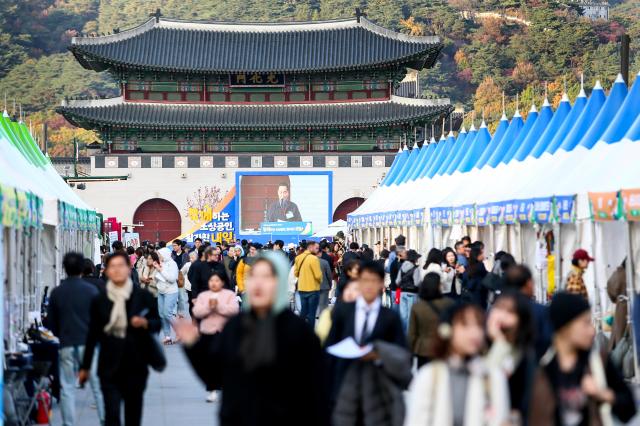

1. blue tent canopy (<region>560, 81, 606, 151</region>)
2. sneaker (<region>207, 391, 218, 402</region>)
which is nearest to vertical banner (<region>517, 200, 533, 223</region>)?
blue tent canopy (<region>560, 81, 606, 151</region>)

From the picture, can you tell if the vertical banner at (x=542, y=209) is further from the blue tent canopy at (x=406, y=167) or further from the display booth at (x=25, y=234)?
the blue tent canopy at (x=406, y=167)

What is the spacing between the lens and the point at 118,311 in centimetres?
973

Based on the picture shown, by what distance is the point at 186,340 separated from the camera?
22.4ft

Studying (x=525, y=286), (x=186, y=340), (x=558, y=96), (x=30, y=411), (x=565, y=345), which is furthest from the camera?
(x=558, y=96)

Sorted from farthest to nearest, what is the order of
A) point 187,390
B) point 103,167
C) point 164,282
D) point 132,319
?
point 103,167 → point 164,282 → point 187,390 → point 132,319

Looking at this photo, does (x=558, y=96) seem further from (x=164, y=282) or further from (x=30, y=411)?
(x=30, y=411)

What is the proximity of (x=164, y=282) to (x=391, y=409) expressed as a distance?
38.9 ft

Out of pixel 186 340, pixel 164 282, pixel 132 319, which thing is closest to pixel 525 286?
pixel 186 340

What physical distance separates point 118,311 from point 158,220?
48696 mm

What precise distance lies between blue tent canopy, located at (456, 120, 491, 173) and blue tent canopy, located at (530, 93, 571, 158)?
6097 mm

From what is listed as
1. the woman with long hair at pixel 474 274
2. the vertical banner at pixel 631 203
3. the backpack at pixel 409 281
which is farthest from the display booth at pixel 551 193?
the backpack at pixel 409 281

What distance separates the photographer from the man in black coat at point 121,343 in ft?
31.2

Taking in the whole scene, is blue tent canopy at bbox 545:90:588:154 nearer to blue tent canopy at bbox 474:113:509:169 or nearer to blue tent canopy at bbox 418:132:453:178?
blue tent canopy at bbox 474:113:509:169

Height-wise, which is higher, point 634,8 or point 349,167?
point 634,8
